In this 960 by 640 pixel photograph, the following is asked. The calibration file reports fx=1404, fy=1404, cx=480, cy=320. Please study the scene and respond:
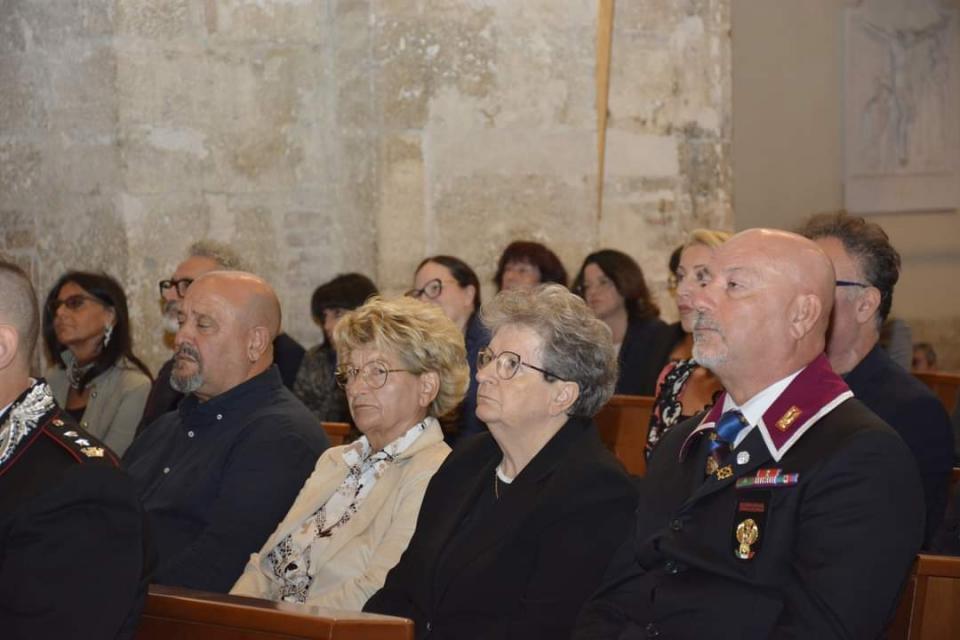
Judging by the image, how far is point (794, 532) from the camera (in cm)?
255

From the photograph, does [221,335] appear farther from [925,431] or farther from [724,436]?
[925,431]

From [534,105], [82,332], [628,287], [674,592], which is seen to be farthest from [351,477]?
[534,105]

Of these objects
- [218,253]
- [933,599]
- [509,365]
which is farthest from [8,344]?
[218,253]

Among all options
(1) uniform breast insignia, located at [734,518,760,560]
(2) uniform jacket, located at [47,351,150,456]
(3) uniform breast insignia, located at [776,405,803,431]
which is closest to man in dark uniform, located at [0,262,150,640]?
(1) uniform breast insignia, located at [734,518,760,560]

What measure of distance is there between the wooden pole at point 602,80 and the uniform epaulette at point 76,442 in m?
4.41

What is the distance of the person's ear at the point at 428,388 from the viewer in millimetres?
3627

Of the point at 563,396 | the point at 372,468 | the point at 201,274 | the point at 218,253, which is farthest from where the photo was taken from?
the point at 218,253

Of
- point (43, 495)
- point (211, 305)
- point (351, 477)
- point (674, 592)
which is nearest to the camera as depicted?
point (43, 495)

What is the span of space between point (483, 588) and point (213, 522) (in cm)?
97

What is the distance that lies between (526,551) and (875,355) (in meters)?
1.27

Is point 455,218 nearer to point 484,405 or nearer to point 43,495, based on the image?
point 484,405

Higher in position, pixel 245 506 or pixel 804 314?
pixel 804 314

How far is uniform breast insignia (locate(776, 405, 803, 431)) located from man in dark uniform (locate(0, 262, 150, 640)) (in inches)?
47.2

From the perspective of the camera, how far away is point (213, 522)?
362cm
